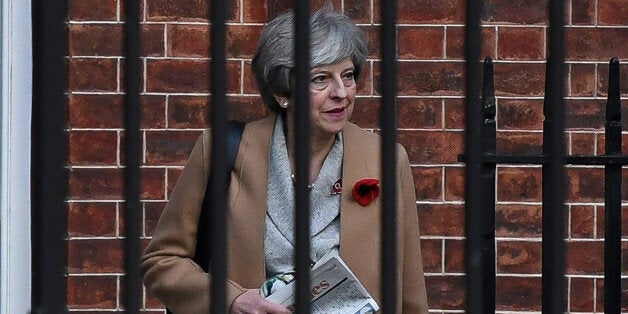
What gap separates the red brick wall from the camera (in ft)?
14.2

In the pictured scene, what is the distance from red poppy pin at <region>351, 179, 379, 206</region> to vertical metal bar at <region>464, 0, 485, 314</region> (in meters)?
1.91

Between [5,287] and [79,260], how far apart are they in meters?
0.25

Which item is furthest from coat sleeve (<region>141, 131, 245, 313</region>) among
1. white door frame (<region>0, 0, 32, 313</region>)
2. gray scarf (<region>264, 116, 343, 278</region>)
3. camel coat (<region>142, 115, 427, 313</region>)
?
white door frame (<region>0, 0, 32, 313</region>)

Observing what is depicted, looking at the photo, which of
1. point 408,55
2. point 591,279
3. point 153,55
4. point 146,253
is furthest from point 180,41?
point 591,279

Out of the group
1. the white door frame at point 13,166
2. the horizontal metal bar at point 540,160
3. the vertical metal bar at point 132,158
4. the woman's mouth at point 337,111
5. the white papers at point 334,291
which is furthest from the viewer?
the white door frame at point 13,166

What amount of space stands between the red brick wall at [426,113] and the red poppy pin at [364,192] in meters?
0.98

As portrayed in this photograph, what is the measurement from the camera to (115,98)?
4316mm

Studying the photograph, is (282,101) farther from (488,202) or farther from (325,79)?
(488,202)

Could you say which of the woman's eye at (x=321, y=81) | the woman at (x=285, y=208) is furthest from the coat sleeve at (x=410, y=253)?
the woman's eye at (x=321, y=81)

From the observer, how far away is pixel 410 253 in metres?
3.41

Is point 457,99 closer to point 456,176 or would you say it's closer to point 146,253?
point 456,176

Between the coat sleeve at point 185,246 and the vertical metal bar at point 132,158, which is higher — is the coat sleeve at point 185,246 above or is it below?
below

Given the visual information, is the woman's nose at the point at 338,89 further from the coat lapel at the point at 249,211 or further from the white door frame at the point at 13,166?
the white door frame at the point at 13,166

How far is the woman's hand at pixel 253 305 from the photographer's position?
10.1ft
